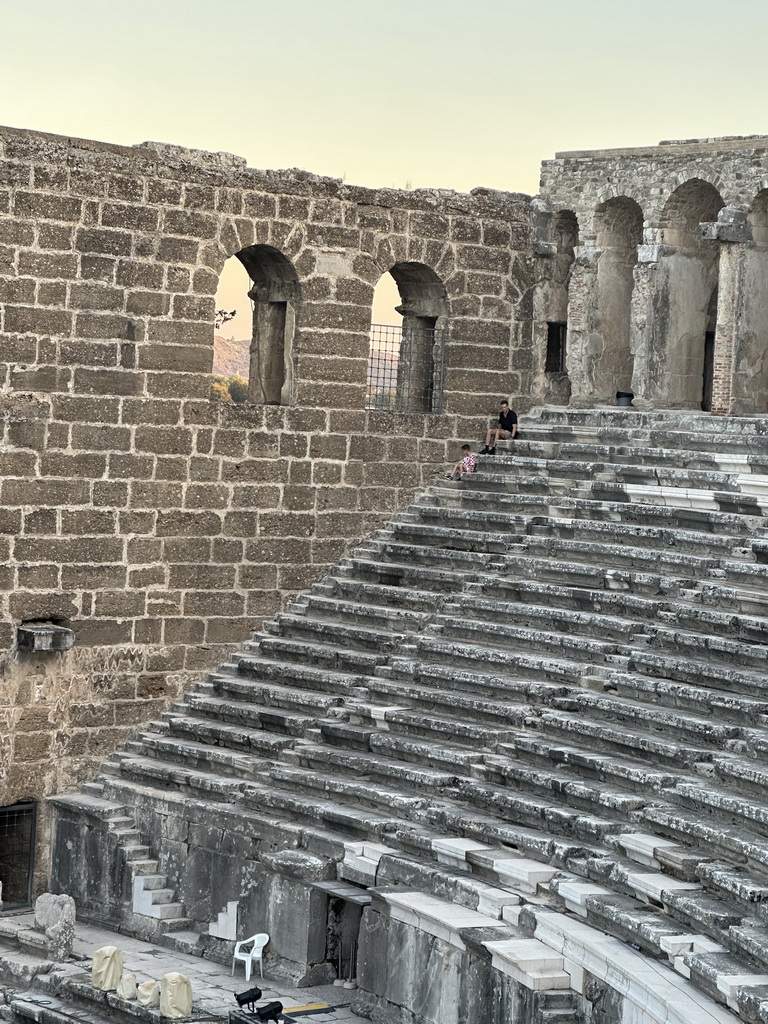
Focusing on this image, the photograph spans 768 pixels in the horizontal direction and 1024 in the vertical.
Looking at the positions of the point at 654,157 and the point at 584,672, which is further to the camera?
the point at 654,157

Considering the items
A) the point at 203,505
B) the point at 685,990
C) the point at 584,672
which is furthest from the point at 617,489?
the point at 685,990

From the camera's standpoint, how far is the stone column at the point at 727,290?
19.6 metres

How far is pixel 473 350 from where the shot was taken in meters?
21.2

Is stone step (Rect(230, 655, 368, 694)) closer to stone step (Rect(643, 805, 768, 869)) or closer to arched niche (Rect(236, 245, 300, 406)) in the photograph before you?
arched niche (Rect(236, 245, 300, 406))

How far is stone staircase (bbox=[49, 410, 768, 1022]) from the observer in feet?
43.5

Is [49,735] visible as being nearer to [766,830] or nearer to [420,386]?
[420,386]

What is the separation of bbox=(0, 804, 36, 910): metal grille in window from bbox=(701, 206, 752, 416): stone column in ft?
28.0

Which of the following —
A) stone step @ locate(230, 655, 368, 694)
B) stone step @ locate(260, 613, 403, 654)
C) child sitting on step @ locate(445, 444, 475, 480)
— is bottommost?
stone step @ locate(230, 655, 368, 694)

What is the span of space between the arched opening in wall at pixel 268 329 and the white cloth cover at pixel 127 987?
7.56m

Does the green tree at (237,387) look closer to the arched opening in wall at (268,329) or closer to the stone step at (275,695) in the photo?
the arched opening in wall at (268,329)

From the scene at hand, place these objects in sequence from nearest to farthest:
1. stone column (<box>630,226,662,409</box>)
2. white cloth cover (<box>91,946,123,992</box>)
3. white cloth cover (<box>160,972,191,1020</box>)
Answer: white cloth cover (<box>160,972,191,1020</box>) → white cloth cover (<box>91,946,123,992</box>) → stone column (<box>630,226,662,409</box>)

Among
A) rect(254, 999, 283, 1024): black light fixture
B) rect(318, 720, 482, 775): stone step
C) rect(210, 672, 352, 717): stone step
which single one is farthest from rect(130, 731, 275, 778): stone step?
rect(254, 999, 283, 1024): black light fixture

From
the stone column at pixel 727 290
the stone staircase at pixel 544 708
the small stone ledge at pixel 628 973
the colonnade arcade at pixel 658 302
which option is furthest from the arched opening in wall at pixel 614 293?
the small stone ledge at pixel 628 973

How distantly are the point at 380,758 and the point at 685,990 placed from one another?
17.9 feet
